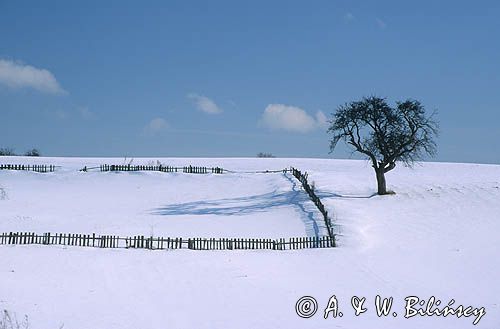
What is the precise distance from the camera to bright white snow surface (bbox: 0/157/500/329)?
42.4 feet

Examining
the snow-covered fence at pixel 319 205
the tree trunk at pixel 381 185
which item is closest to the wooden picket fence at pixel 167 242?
the snow-covered fence at pixel 319 205

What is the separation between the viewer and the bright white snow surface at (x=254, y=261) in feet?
42.4

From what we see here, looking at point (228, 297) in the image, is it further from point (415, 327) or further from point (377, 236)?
point (377, 236)

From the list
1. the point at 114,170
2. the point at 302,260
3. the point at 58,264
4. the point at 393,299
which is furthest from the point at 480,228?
the point at 114,170

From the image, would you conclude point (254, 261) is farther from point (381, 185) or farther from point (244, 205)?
point (381, 185)

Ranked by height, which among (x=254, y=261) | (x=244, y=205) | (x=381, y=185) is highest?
(x=381, y=185)

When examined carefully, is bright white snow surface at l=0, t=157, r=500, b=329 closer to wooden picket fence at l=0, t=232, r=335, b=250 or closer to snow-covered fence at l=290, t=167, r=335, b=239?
snow-covered fence at l=290, t=167, r=335, b=239

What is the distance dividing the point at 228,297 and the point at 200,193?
2805 cm

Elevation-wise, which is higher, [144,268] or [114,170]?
[114,170]

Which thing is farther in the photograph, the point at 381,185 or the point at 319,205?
the point at 381,185

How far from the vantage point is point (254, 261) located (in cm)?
1980

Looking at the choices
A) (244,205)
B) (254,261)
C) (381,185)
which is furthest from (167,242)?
(381,185)

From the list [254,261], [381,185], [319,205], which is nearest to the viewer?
[254,261]

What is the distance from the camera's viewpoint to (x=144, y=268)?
18047mm
